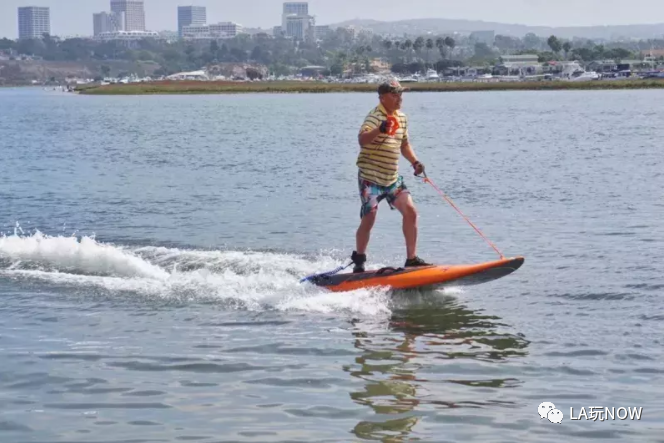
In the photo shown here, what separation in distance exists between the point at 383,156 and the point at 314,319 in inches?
88.2

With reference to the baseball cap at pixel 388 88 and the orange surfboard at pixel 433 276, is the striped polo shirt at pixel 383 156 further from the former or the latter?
the orange surfboard at pixel 433 276

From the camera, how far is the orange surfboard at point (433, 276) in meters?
12.9

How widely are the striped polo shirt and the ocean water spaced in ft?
4.70

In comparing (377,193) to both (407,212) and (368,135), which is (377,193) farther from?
(368,135)

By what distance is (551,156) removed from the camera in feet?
119

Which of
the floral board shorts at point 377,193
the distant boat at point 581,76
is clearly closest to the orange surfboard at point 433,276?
the floral board shorts at point 377,193

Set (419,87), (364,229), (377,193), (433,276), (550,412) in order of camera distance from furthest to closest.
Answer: (419,87) → (364,229) → (377,193) → (433,276) → (550,412)

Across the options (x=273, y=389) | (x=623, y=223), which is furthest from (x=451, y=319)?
(x=623, y=223)

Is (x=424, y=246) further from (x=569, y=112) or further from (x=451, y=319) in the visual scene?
(x=569, y=112)

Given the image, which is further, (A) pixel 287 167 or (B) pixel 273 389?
(A) pixel 287 167

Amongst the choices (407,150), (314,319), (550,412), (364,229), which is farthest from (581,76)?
(550,412)

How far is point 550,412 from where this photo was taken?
8820 millimetres

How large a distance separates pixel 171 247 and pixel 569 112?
201 ft

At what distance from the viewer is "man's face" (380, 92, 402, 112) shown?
41.2 ft
